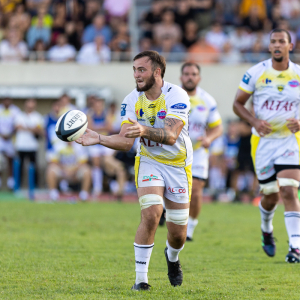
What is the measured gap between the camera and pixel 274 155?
292 inches

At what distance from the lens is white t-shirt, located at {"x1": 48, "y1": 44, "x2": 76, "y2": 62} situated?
60.1ft

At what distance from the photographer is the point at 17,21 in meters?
18.8

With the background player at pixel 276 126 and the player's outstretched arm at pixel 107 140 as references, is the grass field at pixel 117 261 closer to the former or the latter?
the background player at pixel 276 126

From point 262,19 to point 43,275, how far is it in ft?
53.6

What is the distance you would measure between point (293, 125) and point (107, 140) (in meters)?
3.08

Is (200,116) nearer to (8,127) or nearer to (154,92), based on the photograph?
(154,92)

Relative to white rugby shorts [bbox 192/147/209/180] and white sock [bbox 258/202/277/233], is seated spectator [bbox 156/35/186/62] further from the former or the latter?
white sock [bbox 258/202/277/233]

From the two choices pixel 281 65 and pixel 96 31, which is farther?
pixel 96 31

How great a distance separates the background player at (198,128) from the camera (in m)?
8.82

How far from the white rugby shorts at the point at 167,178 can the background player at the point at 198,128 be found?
10.7 feet

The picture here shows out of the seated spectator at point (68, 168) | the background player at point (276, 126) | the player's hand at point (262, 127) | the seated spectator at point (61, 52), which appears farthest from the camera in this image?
the seated spectator at point (61, 52)

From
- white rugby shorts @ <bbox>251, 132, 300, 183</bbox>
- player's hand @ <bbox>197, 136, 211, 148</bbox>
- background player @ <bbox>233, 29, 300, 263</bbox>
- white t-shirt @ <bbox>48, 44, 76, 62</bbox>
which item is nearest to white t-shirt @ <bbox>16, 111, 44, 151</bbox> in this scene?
white t-shirt @ <bbox>48, 44, 76, 62</bbox>

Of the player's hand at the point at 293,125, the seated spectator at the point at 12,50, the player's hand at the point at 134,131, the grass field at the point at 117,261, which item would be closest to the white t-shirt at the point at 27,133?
the seated spectator at the point at 12,50

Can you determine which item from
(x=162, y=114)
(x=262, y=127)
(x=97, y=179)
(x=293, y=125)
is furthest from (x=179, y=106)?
(x=97, y=179)
